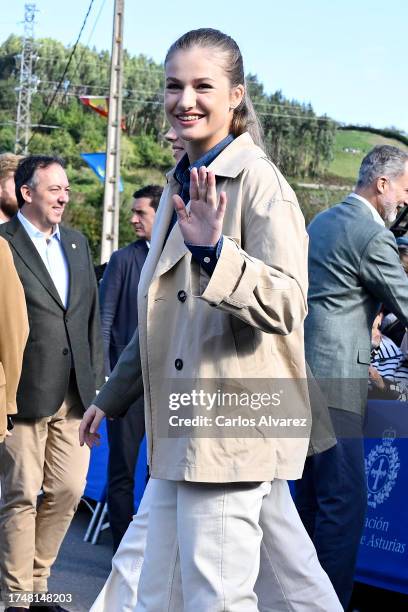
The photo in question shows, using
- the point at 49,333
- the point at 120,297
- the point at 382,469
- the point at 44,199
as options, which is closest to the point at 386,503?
the point at 382,469

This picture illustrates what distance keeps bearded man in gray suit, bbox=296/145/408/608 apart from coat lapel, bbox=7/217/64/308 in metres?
1.40

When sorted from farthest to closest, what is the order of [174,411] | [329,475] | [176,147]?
[329,475] → [176,147] → [174,411]

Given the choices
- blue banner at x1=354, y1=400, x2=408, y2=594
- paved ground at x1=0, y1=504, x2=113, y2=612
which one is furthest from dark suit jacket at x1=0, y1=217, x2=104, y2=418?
blue banner at x1=354, y1=400, x2=408, y2=594

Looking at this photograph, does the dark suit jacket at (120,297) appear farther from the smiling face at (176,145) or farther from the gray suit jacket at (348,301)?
the smiling face at (176,145)

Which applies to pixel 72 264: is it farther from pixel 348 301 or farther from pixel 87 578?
pixel 87 578

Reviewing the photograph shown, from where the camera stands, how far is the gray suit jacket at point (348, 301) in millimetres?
5000

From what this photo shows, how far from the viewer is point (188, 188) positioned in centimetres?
333

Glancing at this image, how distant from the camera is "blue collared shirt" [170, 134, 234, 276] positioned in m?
2.81

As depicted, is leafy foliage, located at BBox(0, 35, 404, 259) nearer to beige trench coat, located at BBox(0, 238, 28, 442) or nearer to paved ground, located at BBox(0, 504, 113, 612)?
paved ground, located at BBox(0, 504, 113, 612)

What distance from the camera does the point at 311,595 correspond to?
3.36 metres

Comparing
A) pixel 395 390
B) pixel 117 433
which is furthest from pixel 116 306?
pixel 395 390

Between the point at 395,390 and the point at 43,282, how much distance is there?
1.77m

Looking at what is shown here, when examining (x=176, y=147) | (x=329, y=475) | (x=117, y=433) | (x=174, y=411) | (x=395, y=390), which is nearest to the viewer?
(x=174, y=411)

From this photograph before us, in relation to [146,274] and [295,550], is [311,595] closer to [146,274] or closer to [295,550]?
[295,550]
